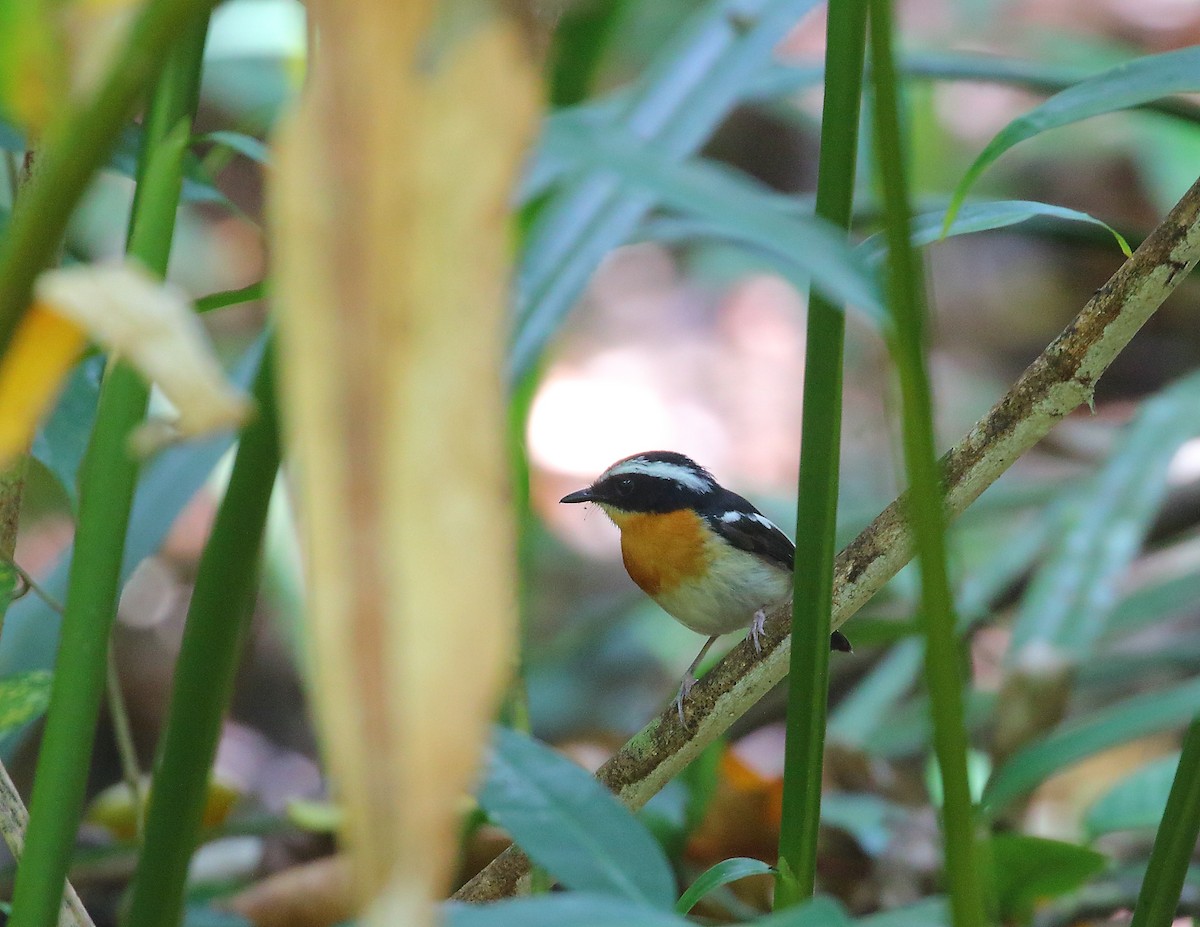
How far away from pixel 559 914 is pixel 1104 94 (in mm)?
665

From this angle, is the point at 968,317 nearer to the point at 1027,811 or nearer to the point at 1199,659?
the point at 1199,659

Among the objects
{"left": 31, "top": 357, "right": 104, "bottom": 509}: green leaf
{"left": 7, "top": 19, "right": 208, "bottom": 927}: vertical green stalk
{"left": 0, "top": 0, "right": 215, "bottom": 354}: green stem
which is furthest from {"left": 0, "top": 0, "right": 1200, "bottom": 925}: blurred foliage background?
{"left": 0, "top": 0, "right": 215, "bottom": 354}: green stem

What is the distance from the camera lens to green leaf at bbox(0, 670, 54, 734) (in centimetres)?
98

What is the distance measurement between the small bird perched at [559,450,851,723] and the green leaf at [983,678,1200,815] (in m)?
1.00

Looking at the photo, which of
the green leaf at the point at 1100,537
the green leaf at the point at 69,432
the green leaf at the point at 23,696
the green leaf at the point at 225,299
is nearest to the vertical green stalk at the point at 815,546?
the green leaf at the point at 225,299

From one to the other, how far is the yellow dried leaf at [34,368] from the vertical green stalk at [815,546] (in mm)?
511

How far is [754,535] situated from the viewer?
8.27ft

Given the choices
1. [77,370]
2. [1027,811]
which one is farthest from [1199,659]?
[77,370]

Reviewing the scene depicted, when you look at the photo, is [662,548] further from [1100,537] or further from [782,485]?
[782,485]

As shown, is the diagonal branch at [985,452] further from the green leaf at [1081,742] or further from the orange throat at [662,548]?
the orange throat at [662,548]

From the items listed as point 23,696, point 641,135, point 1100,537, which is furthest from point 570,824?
point 1100,537

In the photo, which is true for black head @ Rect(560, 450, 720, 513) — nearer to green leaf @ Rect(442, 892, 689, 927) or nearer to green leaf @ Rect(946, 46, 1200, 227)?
green leaf @ Rect(946, 46, 1200, 227)

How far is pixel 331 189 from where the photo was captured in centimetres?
37

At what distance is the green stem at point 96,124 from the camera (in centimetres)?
42
